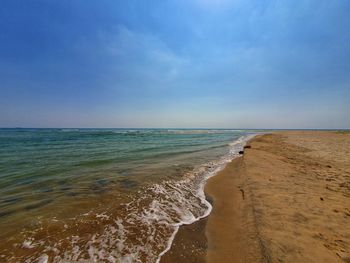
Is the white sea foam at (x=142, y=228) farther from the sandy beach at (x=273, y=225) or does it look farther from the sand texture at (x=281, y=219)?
the sand texture at (x=281, y=219)

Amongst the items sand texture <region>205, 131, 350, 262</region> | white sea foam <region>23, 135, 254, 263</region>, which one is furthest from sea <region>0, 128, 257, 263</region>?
sand texture <region>205, 131, 350, 262</region>

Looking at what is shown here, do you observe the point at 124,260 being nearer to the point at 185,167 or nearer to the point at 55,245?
the point at 55,245

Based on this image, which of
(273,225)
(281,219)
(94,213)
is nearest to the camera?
(273,225)

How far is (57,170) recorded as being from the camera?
29.4 feet

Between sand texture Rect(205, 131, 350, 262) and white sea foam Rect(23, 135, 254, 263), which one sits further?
white sea foam Rect(23, 135, 254, 263)

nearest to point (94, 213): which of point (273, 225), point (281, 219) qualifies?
point (273, 225)

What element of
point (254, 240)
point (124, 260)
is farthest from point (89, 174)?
point (254, 240)

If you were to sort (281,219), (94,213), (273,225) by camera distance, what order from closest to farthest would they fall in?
(273,225) → (281,219) → (94,213)

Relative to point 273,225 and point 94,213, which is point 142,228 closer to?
point 94,213

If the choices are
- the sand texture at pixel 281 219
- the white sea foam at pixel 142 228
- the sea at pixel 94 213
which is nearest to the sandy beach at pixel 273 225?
the sand texture at pixel 281 219

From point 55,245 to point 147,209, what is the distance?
2212 mm

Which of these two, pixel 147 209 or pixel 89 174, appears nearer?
pixel 147 209

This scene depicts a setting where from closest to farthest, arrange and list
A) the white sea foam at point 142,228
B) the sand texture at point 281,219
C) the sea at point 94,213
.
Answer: the sand texture at point 281,219
the white sea foam at point 142,228
the sea at point 94,213

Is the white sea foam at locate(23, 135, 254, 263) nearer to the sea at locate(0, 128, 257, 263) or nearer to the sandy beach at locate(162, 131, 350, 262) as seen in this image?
the sea at locate(0, 128, 257, 263)
